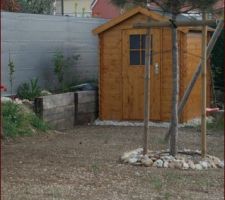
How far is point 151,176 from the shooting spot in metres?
7.49

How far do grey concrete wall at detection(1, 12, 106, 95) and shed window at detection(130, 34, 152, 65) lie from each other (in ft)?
5.61

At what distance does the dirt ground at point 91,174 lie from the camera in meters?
6.49

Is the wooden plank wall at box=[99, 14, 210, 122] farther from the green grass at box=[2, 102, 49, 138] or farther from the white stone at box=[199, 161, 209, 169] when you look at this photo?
the white stone at box=[199, 161, 209, 169]

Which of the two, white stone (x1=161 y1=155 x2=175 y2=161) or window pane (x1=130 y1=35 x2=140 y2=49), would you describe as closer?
white stone (x1=161 y1=155 x2=175 y2=161)

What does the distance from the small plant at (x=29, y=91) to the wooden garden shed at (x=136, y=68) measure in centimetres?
168

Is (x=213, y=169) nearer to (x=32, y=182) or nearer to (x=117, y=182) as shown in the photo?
(x=117, y=182)

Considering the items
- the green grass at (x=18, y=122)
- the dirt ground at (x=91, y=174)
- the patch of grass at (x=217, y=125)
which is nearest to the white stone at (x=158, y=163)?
the dirt ground at (x=91, y=174)

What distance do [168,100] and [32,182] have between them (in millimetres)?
6653

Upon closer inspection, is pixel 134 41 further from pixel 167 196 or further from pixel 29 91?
pixel 167 196

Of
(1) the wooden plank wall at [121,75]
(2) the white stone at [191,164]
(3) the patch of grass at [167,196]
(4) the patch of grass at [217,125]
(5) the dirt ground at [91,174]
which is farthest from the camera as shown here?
(1) the wooden plank wall at [121,75]

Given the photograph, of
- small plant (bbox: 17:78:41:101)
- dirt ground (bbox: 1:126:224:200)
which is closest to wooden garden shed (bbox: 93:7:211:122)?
small plant (bbox: 17:78:41:101)

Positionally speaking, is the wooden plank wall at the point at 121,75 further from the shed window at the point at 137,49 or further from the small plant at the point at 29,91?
the small plant at the point at 29,91

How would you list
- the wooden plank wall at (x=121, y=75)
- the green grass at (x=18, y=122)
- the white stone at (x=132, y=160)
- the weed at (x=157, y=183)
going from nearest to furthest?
the weed at (x=157, y=183)
the white stone at (x=132, y=160)
the green grass at (x=18, y=122)
the wooden plank wall at (x=121, y=75)

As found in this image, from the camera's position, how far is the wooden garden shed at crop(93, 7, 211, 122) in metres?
A: 13.3
